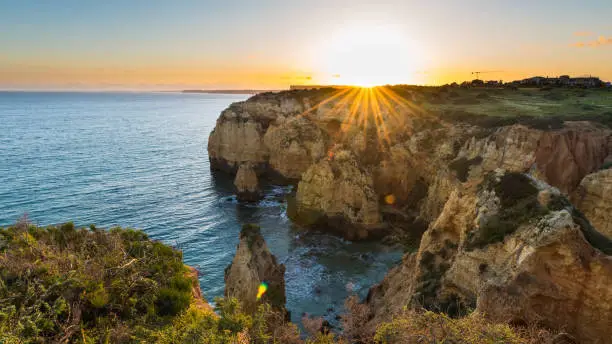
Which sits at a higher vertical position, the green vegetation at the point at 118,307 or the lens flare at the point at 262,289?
the green vegetation at the point at 118,307

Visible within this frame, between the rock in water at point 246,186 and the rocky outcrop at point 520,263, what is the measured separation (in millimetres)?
40640

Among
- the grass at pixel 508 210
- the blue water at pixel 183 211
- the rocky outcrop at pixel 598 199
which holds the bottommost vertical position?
the blue water at pixel 183 211

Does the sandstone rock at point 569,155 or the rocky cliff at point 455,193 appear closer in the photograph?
the rocky cliff at point 455,193

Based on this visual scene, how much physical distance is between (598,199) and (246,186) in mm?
44979

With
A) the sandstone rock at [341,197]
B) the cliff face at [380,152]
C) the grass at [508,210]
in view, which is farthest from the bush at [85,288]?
the cliff face at [380,152]

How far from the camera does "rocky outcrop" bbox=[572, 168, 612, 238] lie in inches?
1094

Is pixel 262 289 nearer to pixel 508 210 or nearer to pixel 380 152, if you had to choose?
pixel 508 210

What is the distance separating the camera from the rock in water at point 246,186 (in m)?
59.1

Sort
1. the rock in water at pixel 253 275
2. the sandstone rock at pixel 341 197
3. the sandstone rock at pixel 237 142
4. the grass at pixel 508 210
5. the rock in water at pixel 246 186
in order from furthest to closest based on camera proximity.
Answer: the sandstone rock at pixel 237 142 → the rock in water at pixel 246 186 → the sandstone rock at pixel 341 197 → the rock in water at pixel 253 275 → the grass at pixel 508 210

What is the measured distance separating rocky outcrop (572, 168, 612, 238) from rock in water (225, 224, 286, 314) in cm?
2483

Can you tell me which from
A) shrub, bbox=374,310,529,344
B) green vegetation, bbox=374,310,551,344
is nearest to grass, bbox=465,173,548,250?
green vegetation, bbox=374,310,551,344

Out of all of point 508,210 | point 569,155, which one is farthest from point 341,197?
point 508,210

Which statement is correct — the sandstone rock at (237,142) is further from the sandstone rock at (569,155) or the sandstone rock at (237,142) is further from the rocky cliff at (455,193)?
the sandstone rock at (569,155)

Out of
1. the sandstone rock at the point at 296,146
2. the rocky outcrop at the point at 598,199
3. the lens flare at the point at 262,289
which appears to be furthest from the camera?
the sandstone rock at the point at 296,146
